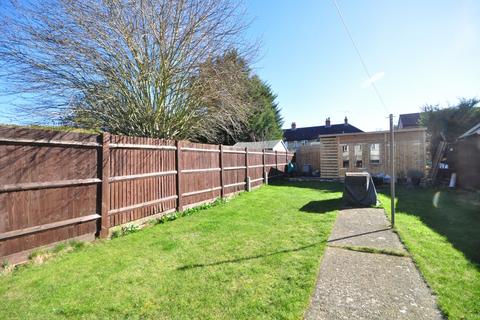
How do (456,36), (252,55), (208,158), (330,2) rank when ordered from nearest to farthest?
(330,2)
(456,36)
(208,158)
(252,55)

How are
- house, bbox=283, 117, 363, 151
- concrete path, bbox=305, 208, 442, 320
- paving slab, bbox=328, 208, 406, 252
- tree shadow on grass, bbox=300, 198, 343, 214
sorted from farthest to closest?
house, bbox=283, 117, 363, 151 < tree shadow on grass, bbox=300, 198, 343, 214 < paving slab, bbox=328, 208, 406, 252 < concrete path, bbox=305, 208, 442, 320

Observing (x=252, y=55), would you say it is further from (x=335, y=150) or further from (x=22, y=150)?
(x=335, y=150)

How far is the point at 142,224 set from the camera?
5812 millimetres

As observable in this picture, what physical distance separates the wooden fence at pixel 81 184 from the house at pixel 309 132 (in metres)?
29.8

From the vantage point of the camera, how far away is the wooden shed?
13297 mm

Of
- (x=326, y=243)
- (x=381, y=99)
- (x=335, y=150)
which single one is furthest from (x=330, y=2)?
(x=335, y=150)

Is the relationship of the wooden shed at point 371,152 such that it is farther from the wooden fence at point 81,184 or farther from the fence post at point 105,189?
the fence post at point 105,189

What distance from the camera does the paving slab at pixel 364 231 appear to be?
4520 mm

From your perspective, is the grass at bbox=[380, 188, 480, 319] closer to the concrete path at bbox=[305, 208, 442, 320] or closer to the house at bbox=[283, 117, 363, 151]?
the concrete path at bbox=[305, 208, 442, 320]

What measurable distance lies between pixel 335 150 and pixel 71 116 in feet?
42.2

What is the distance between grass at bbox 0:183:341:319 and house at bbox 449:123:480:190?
8.01 m

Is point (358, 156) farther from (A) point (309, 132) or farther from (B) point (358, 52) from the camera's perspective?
(A) point (309, 132)

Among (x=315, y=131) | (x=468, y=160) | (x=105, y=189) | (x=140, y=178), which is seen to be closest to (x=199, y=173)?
(x=140, y=178)

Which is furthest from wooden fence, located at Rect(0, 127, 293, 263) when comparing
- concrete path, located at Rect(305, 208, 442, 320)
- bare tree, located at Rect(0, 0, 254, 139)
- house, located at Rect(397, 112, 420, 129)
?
house, located at Rect(397, 112, 420, 129)
